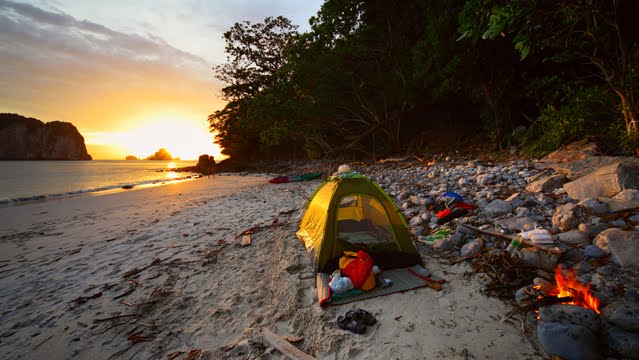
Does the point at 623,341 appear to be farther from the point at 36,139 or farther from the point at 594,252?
the point at 36,139

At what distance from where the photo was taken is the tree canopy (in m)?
6.84

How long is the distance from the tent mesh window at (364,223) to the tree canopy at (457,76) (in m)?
3.93

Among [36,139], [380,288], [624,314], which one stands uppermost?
[36,139]

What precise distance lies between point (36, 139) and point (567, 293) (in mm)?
158133

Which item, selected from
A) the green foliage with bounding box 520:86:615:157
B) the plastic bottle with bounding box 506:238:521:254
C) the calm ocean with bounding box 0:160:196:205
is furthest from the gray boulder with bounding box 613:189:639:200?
the calm ocean with bounding box 0:160:196:205

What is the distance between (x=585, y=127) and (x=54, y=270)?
16.2 meters

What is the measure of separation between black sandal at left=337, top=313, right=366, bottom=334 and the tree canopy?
520 cm

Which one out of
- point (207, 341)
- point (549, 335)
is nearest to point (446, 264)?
point (549, 335)

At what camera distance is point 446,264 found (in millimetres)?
4738

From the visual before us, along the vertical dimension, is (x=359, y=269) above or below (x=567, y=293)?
below

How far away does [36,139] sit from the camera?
10350cm

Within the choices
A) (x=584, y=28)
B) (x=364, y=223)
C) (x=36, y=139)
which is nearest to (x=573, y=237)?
(x=364, y=223)

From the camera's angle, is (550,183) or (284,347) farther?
(550,183)

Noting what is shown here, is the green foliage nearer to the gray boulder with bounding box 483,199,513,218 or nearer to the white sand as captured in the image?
the gray boulder with bounding box 483,199,513,218
